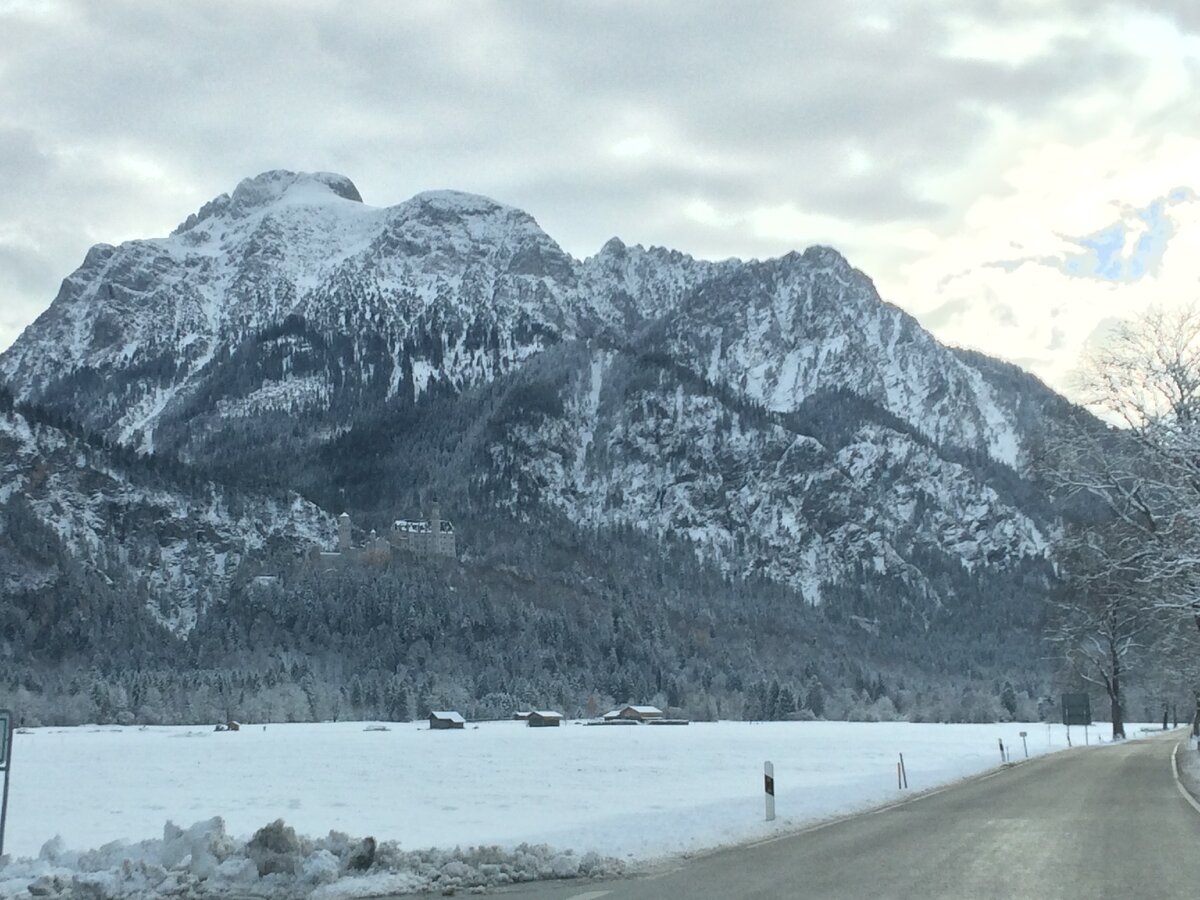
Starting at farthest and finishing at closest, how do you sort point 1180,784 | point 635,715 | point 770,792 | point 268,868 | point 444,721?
1. point 635,715
2. point 444,721
3. point 1180,784
4. point 770,792
5. point 268,868

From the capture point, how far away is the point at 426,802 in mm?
39656

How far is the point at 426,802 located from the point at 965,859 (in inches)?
947

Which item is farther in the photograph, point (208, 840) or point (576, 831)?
point (576, 831)

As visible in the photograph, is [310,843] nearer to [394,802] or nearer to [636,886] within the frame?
[636,886]

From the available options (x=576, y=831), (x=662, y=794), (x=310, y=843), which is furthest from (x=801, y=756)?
(x=310, y=843)

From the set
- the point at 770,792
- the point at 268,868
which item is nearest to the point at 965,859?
the point at 770,792

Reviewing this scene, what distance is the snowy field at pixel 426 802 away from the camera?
730 inches

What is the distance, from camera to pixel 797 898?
1581cm

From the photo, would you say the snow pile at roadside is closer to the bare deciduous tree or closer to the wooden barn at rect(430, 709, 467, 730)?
the bare deciduous tree

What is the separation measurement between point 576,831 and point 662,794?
43.2 feet

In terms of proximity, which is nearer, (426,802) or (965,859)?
(965,859)

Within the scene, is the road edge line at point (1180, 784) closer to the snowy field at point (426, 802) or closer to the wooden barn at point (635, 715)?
the snowy field at point (426, 802)

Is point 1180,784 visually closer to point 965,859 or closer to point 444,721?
point 965,859

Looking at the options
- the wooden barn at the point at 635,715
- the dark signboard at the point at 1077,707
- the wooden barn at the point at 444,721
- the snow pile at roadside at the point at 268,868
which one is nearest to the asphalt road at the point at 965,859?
the snow pile at roadside at the point at 268,868
